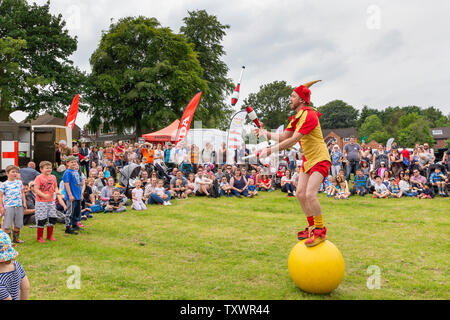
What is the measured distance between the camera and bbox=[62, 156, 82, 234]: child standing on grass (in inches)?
324

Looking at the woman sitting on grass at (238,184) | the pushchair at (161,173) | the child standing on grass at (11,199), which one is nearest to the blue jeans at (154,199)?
the pushchair at (161,173)

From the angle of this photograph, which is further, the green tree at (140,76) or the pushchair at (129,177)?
the green tree at (140,76)

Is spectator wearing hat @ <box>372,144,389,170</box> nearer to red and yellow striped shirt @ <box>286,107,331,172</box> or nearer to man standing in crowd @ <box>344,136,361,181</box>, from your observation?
man standing in crowd @ <box>344,136,361,181</box>

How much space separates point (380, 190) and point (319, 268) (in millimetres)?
10795

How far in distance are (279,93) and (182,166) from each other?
55.2 metres

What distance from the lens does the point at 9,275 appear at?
140 inches

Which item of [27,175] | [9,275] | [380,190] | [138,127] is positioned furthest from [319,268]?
[138,127]

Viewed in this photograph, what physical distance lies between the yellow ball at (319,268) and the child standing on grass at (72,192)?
5.59 meters

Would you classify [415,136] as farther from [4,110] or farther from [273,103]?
[4,110]

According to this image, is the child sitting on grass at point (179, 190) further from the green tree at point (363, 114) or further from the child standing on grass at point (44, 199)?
the green tree at point (363, 114)

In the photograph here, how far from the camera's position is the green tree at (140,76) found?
112ft
